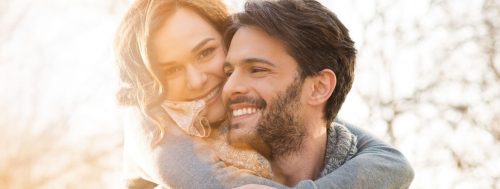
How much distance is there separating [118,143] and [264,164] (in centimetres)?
235

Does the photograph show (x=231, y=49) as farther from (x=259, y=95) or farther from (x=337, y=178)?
(x=337, y=178)

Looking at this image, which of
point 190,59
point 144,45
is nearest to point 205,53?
point 190,59

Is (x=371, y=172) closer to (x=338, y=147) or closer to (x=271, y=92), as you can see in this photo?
(x=338, y=147)

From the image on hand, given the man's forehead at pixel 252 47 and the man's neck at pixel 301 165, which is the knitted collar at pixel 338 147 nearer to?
the man's neck at pixel 301 165

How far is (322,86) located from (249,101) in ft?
1.07

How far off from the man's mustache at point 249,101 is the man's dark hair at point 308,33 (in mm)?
194

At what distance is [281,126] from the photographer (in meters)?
2.66

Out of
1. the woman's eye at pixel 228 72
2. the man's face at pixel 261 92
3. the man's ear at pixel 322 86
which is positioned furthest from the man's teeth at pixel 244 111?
the man's ear at pixel 322 86

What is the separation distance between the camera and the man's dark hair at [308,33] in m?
2.69

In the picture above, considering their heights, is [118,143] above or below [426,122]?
above

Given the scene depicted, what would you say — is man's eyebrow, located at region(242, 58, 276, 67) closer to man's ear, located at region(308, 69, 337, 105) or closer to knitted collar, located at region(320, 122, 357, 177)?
man's ear, located at region(308, 69, 337, 105)

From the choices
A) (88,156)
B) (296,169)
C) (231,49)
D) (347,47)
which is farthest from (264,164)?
(88,156)

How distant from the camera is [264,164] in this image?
251 cm

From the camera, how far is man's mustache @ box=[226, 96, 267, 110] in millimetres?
2559
